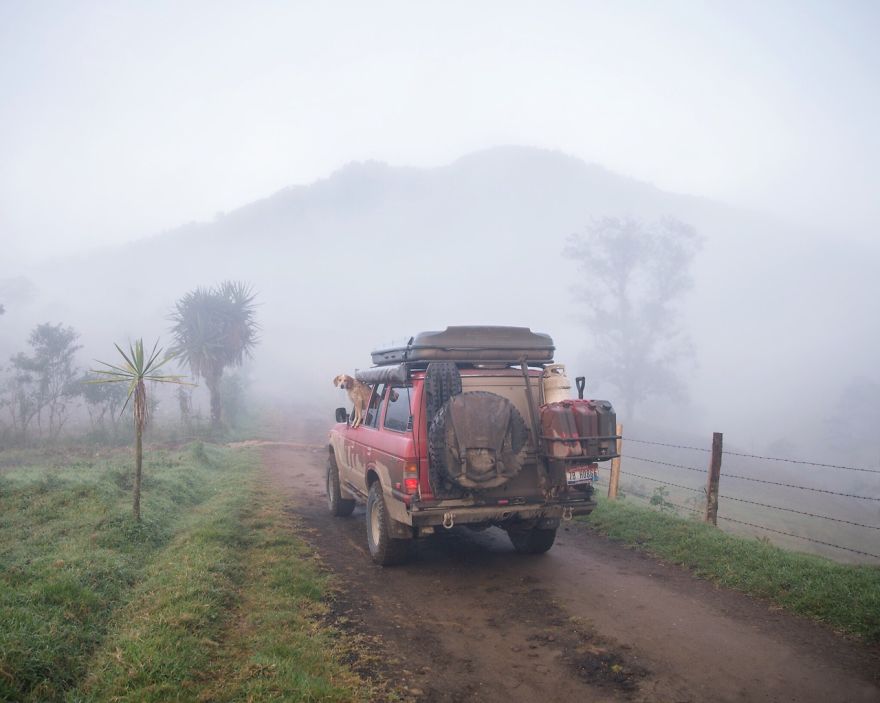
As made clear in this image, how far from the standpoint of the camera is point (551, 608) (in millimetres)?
5375

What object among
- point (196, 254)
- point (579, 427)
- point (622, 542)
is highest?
point (196, 254)

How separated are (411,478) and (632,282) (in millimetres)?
43451

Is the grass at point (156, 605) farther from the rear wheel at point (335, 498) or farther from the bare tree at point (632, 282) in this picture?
the bare tree at point (632, 282)

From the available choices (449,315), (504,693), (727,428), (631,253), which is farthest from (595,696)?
(449,315)

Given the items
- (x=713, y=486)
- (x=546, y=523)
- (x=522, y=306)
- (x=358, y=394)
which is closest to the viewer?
(x=546, y=523)

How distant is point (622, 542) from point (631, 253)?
40351mm

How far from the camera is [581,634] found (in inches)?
188

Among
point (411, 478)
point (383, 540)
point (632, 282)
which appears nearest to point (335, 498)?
point (383, 540)

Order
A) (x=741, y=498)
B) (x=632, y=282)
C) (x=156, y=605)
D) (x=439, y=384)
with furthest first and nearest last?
(x=632, y=282) < (x=741, y=498) < (x=439, y=384) < (x=156, y=605)

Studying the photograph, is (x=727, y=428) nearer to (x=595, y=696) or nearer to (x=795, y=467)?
(x=795, y=467)

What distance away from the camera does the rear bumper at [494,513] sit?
5.84 metres

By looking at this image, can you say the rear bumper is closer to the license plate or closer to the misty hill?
the license plate

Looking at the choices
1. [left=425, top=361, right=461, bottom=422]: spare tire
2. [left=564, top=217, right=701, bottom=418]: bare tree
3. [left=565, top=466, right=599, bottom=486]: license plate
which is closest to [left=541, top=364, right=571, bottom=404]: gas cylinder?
[left=565, top=466, right=599, bottom=486]: license plate

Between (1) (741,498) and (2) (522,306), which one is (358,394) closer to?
(1) (741,498)
